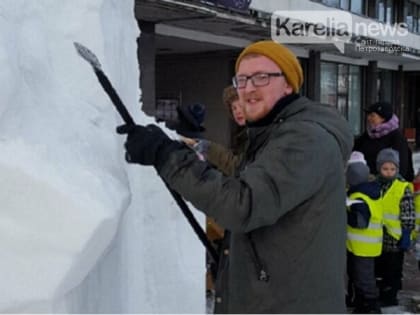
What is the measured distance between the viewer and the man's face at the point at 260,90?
5.93ft

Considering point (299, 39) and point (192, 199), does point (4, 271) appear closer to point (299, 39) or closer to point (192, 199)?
point (192, 199)

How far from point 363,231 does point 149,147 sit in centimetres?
331

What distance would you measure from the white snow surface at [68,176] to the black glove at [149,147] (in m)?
0.27

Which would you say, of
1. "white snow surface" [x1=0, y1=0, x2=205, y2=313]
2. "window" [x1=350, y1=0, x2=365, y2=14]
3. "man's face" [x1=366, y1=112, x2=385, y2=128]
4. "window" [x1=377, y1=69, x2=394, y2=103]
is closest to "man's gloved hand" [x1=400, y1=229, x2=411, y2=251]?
"man's face" [x1=366, y1=112, x2=385, y2=128]

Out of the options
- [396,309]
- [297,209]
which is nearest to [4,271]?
[297,209]

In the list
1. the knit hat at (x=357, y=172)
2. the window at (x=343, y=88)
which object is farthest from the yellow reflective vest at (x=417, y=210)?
the window at (x=343, y=88)

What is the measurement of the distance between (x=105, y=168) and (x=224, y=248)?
1.61 ft

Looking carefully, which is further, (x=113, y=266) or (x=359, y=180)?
(x=359, y=180)

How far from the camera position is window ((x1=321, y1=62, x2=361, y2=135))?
18.3m

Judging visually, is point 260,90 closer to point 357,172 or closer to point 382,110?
point 357,172

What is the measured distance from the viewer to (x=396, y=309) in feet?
16.4

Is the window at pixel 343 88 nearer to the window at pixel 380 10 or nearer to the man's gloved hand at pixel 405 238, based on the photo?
the window at pixel 380 10

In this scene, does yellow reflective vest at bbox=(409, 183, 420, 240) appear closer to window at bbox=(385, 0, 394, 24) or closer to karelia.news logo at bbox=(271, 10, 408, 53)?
karelia.news logo at bbox=(271, 10, 408, 53)

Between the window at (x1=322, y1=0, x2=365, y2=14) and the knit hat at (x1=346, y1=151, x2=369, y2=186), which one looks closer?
the knit hat at (x1=346, y1=151, x2=369, y2=186)
